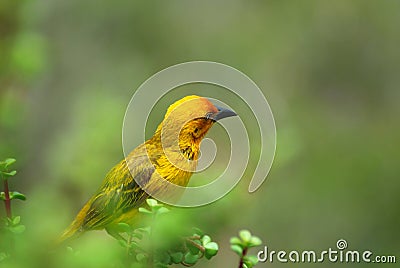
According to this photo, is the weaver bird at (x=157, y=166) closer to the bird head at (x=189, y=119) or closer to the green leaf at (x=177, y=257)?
the bird head at (x=189, y=119)

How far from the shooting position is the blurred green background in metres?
4.04

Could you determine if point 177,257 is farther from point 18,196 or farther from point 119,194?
point 119,194

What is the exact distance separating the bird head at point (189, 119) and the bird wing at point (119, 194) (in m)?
0.08

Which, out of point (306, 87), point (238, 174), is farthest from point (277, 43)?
point (238, 174)

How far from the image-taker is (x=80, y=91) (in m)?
4.21

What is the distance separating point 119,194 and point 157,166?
10.4 inches

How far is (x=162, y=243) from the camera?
67 cm

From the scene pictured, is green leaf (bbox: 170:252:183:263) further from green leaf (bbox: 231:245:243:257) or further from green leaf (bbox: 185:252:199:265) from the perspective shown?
green leaf (bbox: 231:245:243:257)

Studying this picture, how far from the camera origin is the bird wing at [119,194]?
131 cm

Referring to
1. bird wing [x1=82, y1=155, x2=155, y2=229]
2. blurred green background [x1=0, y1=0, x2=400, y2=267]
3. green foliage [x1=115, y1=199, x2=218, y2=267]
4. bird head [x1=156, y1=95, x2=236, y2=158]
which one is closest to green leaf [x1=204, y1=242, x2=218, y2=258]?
green foliage [x1=115, y1=199, x2=218, y2=267]

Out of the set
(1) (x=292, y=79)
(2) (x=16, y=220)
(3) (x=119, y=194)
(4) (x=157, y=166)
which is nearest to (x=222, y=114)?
(4) (x=157, y=166)

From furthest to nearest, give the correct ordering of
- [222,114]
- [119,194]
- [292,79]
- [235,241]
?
[292,79], [222,114], [119,194], [235,241]

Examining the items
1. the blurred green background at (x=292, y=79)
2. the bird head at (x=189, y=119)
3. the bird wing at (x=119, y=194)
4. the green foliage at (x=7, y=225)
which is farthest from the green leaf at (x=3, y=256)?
the blurred green background at (x=292, y=79)

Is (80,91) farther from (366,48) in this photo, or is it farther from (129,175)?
(129,175)
